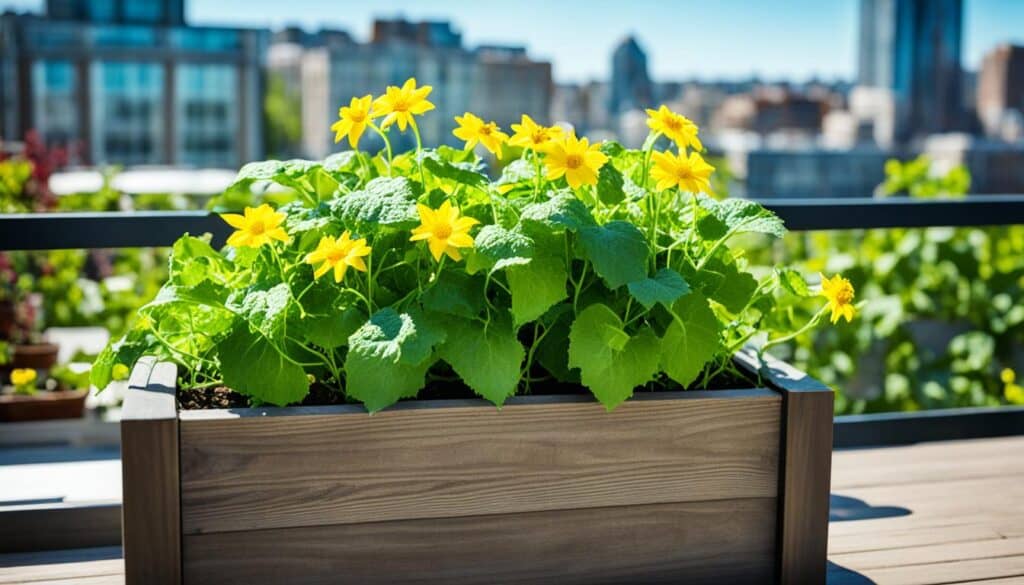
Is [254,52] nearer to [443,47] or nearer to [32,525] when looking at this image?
[443,47]

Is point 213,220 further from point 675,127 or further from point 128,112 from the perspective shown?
point 128,112

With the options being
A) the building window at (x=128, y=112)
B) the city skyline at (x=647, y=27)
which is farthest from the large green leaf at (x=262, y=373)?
the city skyline at (x=647, y=27)

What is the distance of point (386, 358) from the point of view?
1.00 meters

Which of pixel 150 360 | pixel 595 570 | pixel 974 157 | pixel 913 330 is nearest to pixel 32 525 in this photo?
pixel 150 360

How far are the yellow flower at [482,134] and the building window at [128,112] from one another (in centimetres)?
5734

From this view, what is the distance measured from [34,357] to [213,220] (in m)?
1.37

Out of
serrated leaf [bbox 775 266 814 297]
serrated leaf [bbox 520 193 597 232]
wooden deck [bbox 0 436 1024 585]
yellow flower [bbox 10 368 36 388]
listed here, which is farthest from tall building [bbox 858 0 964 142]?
serrated leaf [bbox 520 193 597 232]

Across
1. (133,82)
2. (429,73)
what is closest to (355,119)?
(133,82)

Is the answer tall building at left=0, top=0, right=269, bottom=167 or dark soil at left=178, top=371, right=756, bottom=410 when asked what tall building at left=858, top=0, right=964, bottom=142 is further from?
dark soil at left=178, top=371, right=756, bottom=410

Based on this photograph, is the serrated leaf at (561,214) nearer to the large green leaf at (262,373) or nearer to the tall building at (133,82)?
the large green leaf at (262,373)

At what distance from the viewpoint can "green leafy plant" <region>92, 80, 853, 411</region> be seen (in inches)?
40.5

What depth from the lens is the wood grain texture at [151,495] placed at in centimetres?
98

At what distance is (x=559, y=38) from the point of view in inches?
2459

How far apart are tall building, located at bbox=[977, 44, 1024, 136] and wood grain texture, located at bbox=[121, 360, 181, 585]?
7753cm
